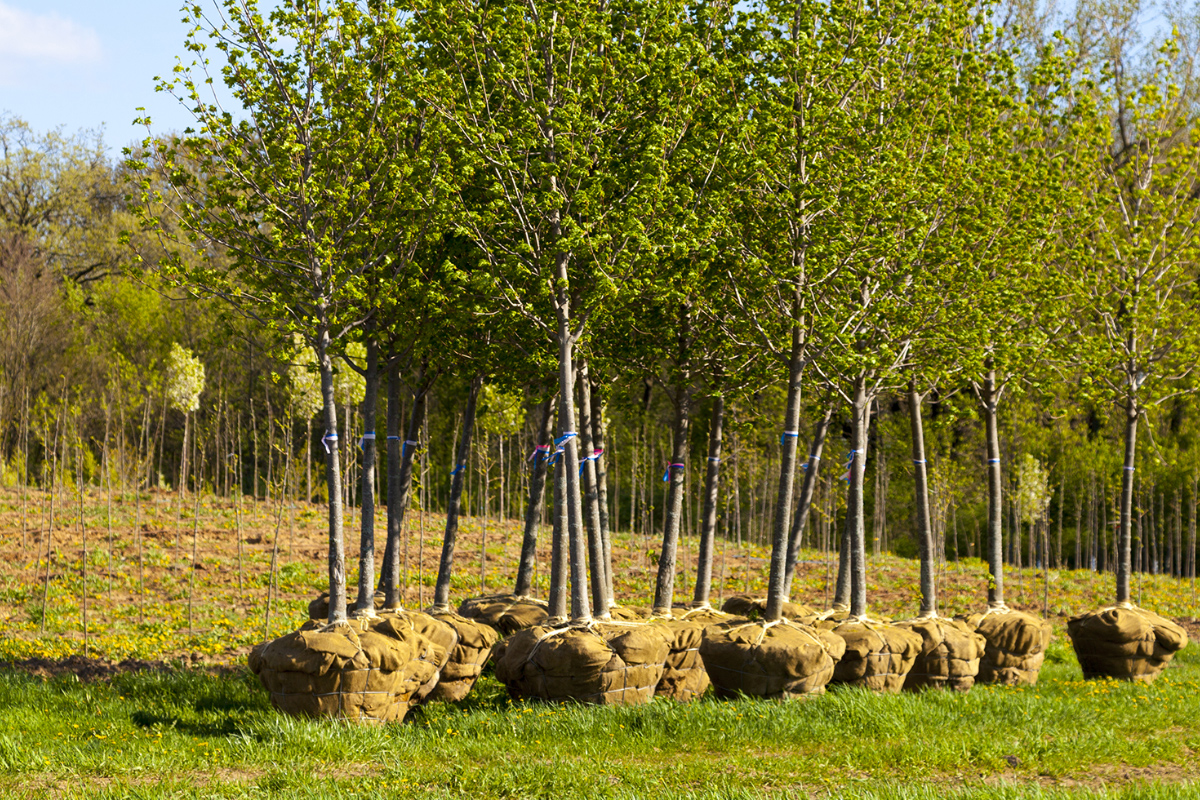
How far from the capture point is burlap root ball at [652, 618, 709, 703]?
31.6 ft

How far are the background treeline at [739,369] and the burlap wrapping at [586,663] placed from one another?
2488 mm

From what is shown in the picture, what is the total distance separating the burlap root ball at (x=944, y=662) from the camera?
10.2 metres

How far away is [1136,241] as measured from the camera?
12617 mm

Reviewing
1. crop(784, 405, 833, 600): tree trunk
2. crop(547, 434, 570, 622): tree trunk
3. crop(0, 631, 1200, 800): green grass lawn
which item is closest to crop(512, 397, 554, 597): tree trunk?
crop(547, 434, 570, 622): tree trunk

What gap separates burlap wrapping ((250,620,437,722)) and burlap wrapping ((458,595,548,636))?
8.49 feet

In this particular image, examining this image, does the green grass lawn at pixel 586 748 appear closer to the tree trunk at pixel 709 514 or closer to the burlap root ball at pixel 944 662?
the burlap root ball at pixel 944 662

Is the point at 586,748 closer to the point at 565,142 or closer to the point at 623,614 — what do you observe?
the point at 623,614

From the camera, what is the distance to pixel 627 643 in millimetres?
8820

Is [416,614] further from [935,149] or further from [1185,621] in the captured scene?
[1185,621]

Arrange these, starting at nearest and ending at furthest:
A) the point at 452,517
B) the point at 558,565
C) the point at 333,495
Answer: the point at 333,495 < the point at 558,565 < the point at 452,517

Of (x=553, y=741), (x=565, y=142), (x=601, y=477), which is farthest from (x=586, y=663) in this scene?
(x=565, y=142)

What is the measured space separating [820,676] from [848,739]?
120 centimetres

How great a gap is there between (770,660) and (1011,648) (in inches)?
153

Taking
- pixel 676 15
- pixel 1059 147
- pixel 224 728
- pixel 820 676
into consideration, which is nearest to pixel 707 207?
pixel 676 15
